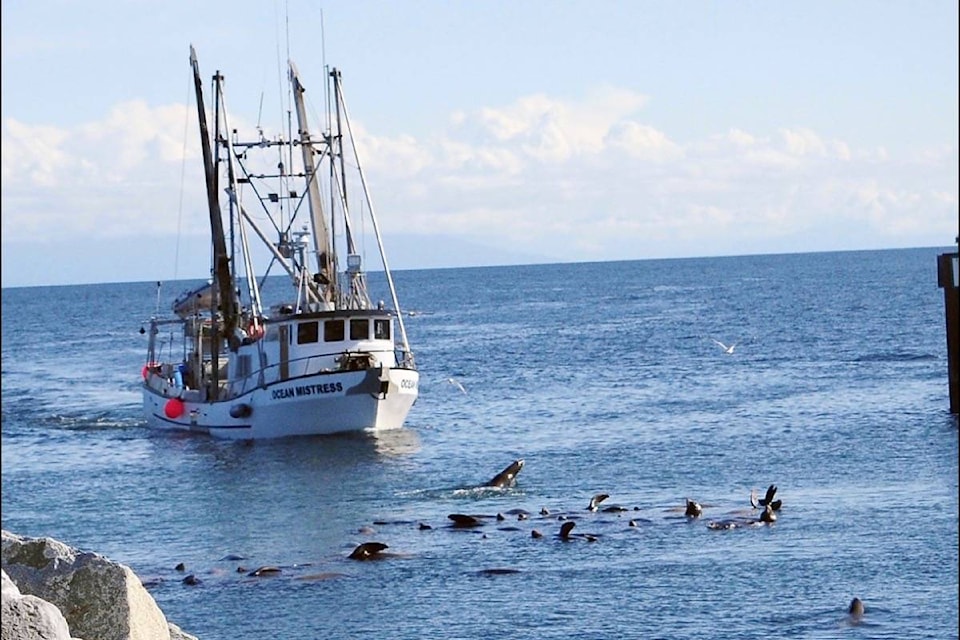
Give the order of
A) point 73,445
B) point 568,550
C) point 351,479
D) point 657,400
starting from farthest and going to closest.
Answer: point 657,400 → point 73,445 → point 351,479 → point 568,550

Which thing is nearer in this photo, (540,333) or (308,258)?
(308,258)

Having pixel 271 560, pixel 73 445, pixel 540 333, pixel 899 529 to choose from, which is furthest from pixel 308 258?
pixel 540 333

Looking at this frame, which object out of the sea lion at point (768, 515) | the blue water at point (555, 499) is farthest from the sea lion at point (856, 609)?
the sea lion at point (768, 515)

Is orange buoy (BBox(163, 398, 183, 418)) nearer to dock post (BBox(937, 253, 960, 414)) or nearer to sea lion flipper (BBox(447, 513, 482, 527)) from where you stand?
sea lion flipper (BBox(447, 513, 482, 527))

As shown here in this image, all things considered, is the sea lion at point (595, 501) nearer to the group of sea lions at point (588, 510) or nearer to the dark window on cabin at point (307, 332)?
the group of sea lions at point (588, 510)

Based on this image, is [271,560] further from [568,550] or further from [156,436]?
[156,436]

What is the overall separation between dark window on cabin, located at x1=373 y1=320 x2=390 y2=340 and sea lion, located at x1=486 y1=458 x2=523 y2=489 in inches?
378

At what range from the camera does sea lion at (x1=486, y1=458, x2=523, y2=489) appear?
115 ft

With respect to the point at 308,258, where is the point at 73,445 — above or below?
below

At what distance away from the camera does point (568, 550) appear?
26.5 m

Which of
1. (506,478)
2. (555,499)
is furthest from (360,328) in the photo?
(555,499)

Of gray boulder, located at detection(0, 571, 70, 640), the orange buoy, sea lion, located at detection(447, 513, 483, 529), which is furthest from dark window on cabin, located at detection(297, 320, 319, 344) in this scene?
gray boulder, located at detection(0, 571, 70, 640)

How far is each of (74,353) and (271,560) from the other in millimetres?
74117

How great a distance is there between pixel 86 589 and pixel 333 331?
31.2m
